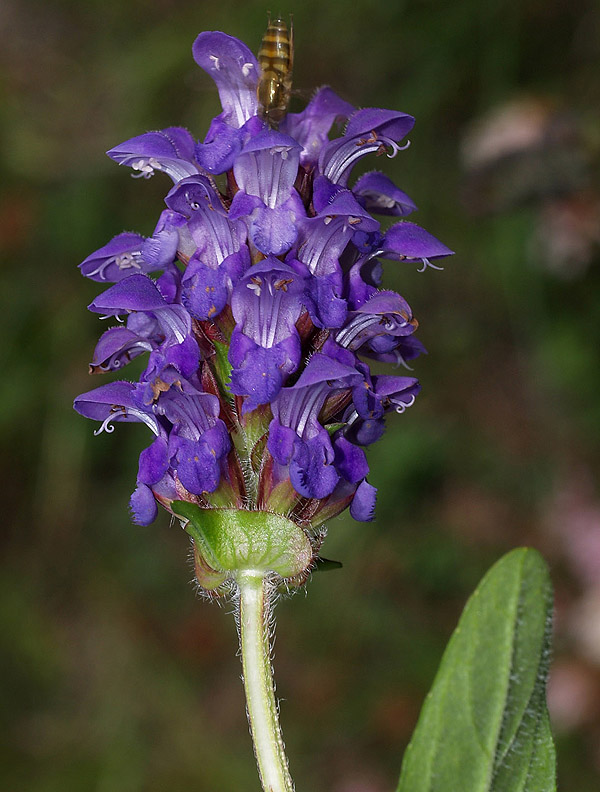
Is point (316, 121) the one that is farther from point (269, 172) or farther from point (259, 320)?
point (259, 320)

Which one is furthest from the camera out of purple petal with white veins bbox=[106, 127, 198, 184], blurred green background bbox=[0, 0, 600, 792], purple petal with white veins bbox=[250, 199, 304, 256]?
blurred green background bbox=[0, 0, 600, 792]

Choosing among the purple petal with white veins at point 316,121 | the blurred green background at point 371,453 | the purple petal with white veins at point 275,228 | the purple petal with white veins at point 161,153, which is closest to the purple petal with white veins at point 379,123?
the purple petal with white veins at point 316,121

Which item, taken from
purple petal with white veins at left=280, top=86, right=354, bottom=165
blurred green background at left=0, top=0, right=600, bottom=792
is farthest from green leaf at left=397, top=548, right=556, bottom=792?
blurred green background at left=0, top=0, right=600, bottom=792

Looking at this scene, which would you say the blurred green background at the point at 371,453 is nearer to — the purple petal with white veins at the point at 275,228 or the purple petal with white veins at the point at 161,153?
the purple petal with white veins at the point at 161,153

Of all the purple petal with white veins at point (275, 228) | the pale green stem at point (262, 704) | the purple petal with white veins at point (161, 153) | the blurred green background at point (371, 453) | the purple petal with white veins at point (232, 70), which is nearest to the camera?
the pale green stem at point (262, 704)

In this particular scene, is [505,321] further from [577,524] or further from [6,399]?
[6,399]

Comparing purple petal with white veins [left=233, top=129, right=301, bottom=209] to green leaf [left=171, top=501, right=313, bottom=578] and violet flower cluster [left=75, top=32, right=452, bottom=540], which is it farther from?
green leaf [left=171, top=501, right=313, bottom=578]

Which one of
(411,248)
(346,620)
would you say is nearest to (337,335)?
(411,248)
